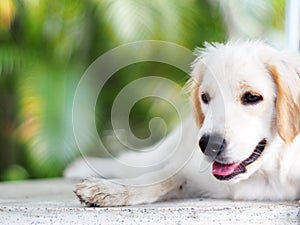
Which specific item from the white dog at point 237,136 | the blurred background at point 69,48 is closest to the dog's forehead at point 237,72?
the white dog at point 237,136

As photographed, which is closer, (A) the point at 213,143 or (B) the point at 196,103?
(A) the point at 213,143

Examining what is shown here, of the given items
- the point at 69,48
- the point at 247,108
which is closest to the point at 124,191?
the point at 247,108

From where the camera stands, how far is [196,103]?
4.60ft

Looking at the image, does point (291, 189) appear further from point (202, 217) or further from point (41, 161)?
point (41, 161)

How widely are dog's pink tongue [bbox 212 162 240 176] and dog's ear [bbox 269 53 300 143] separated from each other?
13 centimetres

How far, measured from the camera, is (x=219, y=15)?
2.75 metres

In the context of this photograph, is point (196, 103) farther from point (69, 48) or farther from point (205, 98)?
point (69, 48)

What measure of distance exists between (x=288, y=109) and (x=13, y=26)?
6.29 feet

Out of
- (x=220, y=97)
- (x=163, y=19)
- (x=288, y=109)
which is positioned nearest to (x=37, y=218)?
(x=220, y=97)

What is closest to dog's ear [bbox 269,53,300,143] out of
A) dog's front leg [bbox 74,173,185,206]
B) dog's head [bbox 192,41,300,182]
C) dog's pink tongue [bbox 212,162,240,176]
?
dog's head [bbox 192,41,300,182]

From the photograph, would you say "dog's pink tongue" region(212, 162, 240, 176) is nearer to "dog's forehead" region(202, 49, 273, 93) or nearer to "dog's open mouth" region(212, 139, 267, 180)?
"dog's open mouth" region(212, 139, 267, 180)

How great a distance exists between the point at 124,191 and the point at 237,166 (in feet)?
0.88

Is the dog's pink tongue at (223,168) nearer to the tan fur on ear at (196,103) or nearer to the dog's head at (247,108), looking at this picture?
the dog's head at (247,108)

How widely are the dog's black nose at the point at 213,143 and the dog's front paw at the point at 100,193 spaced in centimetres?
23
